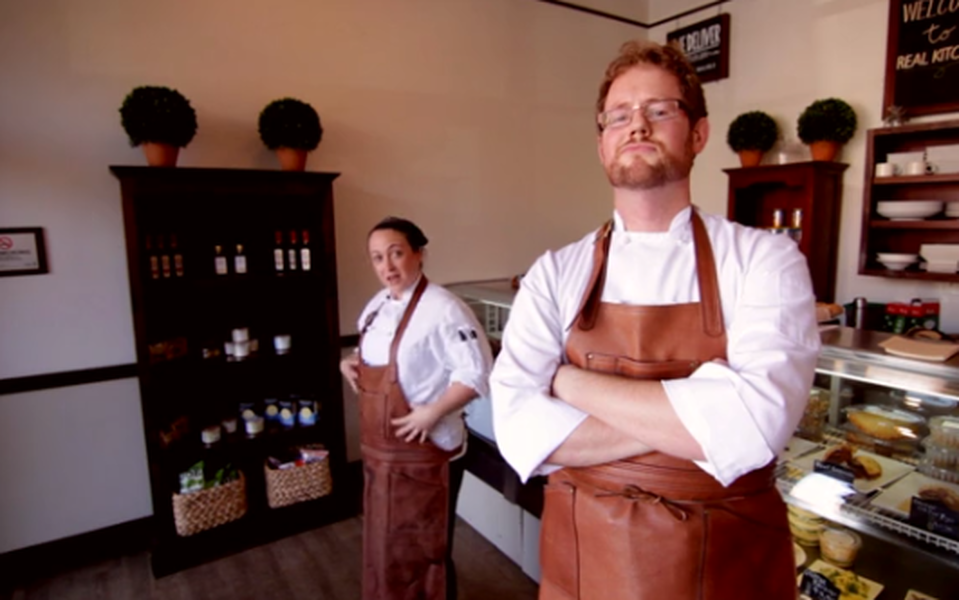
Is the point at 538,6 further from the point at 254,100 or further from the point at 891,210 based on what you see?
the point at 891,210

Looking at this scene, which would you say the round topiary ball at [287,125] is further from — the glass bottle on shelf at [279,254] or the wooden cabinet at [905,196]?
the wooden cabinet at [905,196]

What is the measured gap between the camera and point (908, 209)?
122 inches

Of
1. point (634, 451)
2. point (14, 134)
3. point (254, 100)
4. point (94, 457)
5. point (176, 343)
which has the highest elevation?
point (254, 100)

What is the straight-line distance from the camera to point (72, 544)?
2.83 meters

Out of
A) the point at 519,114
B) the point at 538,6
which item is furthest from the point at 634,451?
the point at 538,6

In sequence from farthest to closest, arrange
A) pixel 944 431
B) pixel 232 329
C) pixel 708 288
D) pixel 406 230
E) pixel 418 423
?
pixel 232 329
pixel 406 230
pixel 418 423
pixel 944 431
pixel 708 288

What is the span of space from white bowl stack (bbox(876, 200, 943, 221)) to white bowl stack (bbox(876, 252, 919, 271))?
200mm

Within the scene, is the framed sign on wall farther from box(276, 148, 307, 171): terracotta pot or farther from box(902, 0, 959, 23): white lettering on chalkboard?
box(902, 0, 959, 23): white lettering on chalkboard

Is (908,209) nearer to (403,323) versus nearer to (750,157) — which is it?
(750,157)

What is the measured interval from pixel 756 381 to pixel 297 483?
A: 270cm

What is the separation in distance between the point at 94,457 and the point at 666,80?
3176 mm

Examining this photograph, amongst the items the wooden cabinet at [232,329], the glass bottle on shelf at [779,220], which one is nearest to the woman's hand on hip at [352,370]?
the wooden cabinet at [232,329]

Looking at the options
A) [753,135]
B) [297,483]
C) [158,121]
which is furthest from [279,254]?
[753,135]

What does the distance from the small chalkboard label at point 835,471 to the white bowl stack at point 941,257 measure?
2008mm
